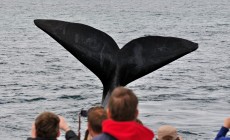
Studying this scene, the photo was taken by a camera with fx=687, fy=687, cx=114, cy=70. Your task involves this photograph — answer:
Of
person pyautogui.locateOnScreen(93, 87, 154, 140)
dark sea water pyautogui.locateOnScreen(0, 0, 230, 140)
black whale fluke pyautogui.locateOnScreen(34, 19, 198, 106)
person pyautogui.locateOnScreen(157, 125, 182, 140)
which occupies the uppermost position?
person pyautogui.locateOnScreen(93, 87, 154, 140)

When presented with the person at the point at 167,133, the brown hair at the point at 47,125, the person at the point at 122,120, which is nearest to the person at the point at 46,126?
the brown hair at the point at 47,125

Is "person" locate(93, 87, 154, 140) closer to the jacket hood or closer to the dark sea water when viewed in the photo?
the jacket hood

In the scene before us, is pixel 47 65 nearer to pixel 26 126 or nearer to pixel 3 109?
pixel 3 109

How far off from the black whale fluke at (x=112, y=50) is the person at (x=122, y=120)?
12.7 feet

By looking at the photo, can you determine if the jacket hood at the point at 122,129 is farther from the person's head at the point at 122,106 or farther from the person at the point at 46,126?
the person at the point at 46,126

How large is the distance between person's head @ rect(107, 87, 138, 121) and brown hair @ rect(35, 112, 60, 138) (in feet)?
2.49

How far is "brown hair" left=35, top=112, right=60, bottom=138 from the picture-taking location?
231 inches

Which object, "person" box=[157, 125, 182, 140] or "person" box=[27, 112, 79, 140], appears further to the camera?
"person" box=[157, 125, 182, 140]

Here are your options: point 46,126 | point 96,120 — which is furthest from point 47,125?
point 96,120

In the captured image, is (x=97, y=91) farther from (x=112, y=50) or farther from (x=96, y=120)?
(x=96, y=120)

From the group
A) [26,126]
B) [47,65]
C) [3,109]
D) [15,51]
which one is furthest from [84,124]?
[15,51]

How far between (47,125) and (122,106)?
90 cm

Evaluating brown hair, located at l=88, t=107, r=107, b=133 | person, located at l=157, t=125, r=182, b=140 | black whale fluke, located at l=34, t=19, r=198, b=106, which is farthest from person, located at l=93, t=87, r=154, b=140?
black whale fluke, located at l=34, t=19, r=198, b=106

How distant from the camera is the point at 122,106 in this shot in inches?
207
